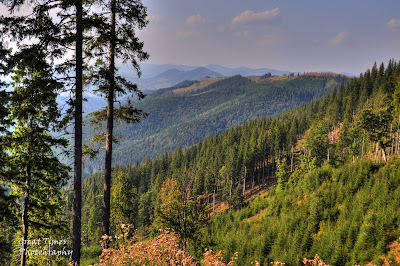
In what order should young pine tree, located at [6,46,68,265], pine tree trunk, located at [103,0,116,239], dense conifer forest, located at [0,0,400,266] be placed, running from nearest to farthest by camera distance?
dense conifer forest, located at [0,0,400,266], pine tree trunk, located at [103,0,116,239], young pine tree, located at [6,46,68,265]

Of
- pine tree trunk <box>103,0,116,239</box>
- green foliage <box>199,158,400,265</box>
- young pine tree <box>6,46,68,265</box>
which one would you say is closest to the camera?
pine tree trunk <box>103,0,116,239</box>

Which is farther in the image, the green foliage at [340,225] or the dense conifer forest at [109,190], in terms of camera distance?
the green foliage at [340,225]

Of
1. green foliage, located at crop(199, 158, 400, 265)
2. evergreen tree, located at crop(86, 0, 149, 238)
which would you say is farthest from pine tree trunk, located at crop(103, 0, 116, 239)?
green foliage, located at crop(199, 158, 400, 265)

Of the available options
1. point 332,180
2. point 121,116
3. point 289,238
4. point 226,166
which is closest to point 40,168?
point 121,116

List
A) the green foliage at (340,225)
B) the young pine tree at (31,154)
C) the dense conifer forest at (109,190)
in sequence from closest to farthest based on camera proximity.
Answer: the dense conifer forest at (109,190) < the young pine tree at (31,154) < the green foliage at (340,225)

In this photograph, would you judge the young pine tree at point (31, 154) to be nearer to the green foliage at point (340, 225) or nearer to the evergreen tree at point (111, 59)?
the evergreen tree at point (111, 59)

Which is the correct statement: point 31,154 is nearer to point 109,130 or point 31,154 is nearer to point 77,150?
point 77,150

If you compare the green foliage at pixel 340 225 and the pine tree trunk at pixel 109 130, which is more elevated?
the pine tree trunk at pixel 109 130

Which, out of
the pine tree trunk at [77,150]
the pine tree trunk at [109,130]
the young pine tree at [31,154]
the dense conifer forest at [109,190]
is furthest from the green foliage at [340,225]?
the young pine tree at [31,154]

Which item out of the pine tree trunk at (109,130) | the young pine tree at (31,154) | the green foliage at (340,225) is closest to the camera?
the pine tree trunk at (109,130)

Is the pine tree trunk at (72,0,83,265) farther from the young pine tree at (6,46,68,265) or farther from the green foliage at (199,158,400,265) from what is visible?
the green foliage at (199,158,400,265)

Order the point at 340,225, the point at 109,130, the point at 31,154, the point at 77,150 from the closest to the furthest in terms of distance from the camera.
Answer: the point at 77,150
the point at 109,130
the point at 31,154
the point at 340,225

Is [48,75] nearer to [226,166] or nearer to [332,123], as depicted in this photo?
[226,166]

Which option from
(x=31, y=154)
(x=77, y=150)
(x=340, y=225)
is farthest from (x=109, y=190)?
(x=340, y=225)
